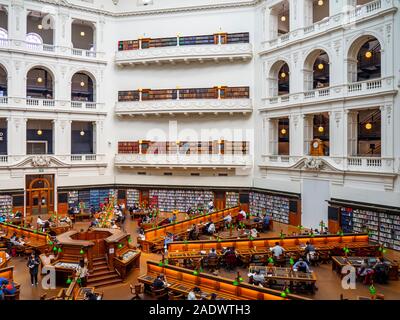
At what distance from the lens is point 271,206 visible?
71.3 ft

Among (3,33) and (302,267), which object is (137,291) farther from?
(3,33)

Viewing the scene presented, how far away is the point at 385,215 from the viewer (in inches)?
615

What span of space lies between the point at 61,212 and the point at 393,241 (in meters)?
20.0

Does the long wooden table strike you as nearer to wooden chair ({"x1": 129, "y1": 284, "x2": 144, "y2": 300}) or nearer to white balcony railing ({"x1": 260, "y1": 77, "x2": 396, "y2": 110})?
wooden chair ({"x1": 129, "y1": 284, "x2": 144, "y2": 300})

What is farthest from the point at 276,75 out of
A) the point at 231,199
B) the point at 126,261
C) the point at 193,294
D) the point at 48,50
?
the point at 193,294

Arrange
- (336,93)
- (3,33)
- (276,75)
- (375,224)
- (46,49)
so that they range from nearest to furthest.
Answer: (375,224)
(336,93)
(276,75)
(46,49)
(3,33)

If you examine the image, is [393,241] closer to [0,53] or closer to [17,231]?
[17,231]

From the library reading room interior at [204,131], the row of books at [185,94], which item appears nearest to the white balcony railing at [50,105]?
the library reading room interior at [204,131]

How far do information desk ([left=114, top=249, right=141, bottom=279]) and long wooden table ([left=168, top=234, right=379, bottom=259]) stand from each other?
135 centimetres

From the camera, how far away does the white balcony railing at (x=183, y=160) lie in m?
22.8

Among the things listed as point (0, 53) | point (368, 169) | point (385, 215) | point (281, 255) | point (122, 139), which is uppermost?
point (0, 53)

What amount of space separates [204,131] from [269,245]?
11.3 meters

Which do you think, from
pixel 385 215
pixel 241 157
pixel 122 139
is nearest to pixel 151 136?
pixel 122 139

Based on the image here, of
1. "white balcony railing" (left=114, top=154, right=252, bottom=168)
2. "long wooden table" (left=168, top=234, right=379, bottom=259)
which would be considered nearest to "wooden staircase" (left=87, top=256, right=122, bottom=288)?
"long wooden table" (left=168, top=234, right=379, bottom=259)
